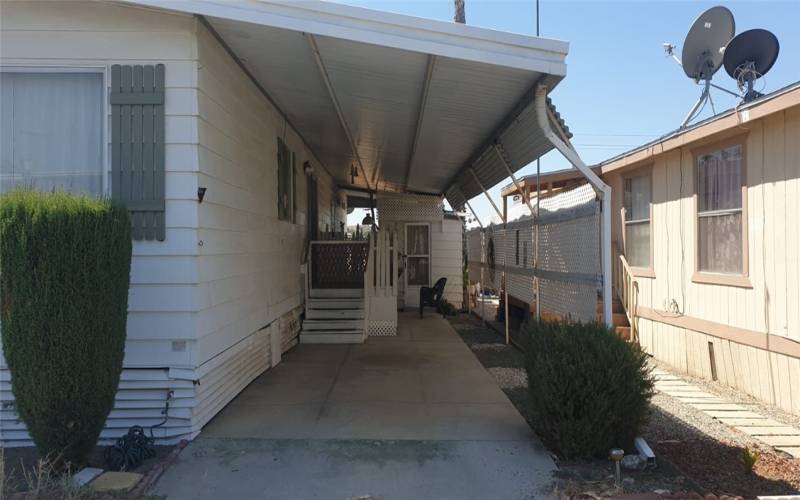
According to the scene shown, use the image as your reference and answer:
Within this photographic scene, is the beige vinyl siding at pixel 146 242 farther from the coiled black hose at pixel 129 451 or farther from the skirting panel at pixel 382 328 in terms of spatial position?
the skirting panel at pixel 382 328

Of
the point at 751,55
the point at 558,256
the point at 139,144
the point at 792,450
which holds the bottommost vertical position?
the point at 792,450

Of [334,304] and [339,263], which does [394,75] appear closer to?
[334,304]

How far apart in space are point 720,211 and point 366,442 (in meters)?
4.79

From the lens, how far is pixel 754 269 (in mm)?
5621

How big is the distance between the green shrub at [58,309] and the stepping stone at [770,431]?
5.05 metres

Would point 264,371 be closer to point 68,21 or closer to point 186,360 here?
point 186,360

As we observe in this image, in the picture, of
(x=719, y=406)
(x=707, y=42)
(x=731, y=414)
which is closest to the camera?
(x=731, y=414)

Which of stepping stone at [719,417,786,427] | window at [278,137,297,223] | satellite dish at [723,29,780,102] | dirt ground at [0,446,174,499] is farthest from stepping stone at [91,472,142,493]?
satellite dish at [723,29,780,102]

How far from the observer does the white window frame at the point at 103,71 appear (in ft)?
14.1

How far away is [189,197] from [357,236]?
7.21 m

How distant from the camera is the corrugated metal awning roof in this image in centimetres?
408

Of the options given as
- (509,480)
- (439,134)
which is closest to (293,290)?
(439,134)

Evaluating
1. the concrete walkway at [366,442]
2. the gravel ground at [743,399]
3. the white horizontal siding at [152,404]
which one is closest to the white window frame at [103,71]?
the white horizontal siding at [152,404]

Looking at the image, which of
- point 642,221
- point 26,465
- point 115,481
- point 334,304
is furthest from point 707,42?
point 26,465
